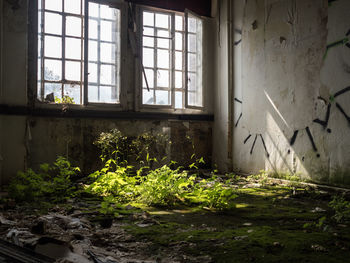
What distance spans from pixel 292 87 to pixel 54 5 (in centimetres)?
438

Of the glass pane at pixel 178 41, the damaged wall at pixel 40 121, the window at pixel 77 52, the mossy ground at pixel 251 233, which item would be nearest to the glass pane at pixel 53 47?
the window at pixel 77 52

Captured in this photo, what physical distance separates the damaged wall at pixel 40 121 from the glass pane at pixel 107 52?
30cm

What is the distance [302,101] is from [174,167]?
9.56ft

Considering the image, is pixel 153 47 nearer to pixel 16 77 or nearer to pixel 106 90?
pixel 106 90

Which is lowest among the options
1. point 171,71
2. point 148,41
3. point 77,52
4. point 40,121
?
point 40,121

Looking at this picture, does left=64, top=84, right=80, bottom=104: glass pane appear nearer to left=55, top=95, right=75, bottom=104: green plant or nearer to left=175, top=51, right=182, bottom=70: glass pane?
left=55, top=95, right=75, bottom=104: green plant

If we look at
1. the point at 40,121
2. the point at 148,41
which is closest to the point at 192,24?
the point at 148,41

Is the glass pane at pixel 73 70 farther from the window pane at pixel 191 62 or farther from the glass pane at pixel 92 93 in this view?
the window pane at pixel 191 62

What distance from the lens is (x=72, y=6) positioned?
592 centimetres

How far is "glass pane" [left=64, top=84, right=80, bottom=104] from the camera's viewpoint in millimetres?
5887

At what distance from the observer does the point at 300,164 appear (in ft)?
16.7

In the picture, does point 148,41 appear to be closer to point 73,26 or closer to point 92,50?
point 92,50

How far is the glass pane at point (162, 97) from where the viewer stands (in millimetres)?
6641

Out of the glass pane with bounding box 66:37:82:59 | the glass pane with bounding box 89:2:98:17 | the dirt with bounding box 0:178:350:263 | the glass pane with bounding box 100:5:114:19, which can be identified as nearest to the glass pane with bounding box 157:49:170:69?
the glass pane with bounding box 100:5:114:19
